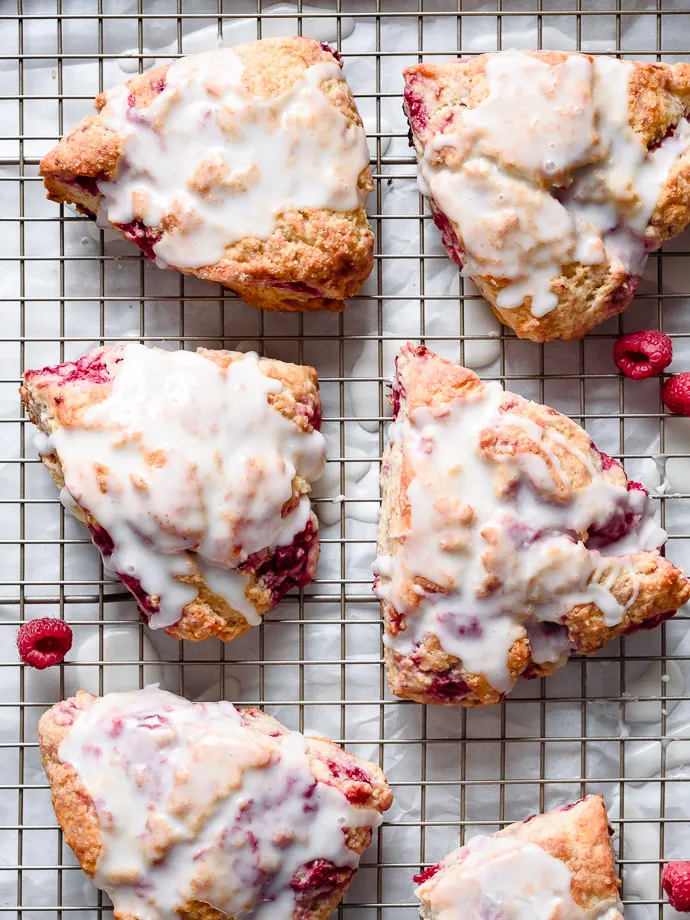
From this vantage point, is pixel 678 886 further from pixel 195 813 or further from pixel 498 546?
pixel 195 813

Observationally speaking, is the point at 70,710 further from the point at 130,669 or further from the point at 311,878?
the point at 311,878

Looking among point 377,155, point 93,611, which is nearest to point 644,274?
point 377,155

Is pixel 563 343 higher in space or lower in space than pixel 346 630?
higher

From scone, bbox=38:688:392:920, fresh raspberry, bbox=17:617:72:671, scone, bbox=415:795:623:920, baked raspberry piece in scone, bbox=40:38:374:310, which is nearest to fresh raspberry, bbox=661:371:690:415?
baked raspberry piece in scone, bbox=40:38:374:310

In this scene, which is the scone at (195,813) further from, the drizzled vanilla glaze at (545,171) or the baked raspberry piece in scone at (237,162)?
the drizzled vanilla glaze at (545,171)

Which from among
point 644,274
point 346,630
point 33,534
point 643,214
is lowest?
point 346,630

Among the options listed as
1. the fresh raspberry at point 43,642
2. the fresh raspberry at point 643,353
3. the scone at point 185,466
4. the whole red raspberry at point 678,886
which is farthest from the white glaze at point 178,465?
the whole red raspberry at point 678,886
